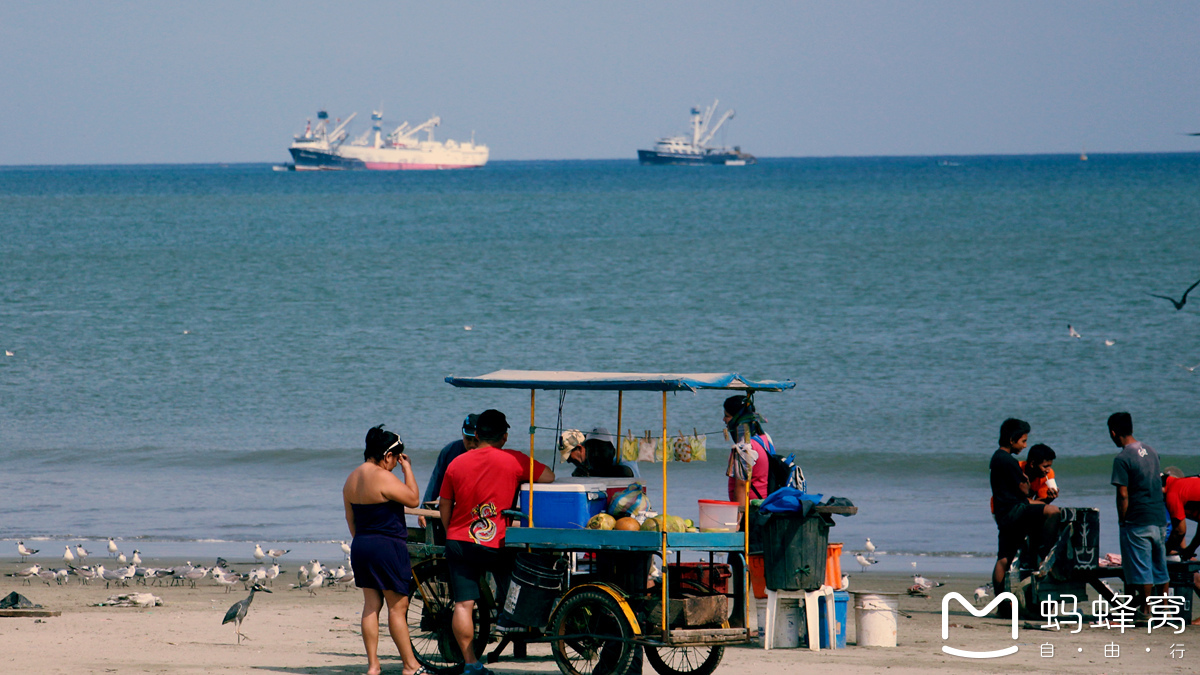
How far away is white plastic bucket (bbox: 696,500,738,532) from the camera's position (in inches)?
259

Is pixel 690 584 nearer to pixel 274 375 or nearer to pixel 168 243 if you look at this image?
pixel 274 375

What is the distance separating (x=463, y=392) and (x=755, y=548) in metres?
15.7

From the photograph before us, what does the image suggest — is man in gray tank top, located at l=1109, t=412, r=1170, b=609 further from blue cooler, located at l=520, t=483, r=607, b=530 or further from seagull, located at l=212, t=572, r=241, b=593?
seagull, located at l=212, t=572, r=241, b=593

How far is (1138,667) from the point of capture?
23.6ft

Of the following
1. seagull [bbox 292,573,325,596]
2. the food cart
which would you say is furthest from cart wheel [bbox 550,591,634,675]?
seagull [bbox 292,573,325,596]

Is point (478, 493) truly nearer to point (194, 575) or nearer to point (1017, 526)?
point (1017, 526)

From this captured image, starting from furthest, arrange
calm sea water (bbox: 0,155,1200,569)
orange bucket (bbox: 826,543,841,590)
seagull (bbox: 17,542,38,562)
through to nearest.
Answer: calm sea water (bbox: 0,155,1200,569) < seagull (bbox: 17,542,38,562) < orange bucket (bbox: 826,543,841,590)

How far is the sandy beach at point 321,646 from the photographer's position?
7.12 meters

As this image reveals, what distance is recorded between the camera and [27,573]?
404 inches

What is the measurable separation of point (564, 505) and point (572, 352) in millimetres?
21072

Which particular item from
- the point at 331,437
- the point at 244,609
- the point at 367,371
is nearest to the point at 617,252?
the point at 367,371

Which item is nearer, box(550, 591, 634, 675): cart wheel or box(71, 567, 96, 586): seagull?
box(550, 591, 634, 675): cart wheel

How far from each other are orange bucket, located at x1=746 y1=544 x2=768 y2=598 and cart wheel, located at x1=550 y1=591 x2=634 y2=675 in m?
1.25

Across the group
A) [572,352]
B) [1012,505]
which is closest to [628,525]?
[1012,505]
